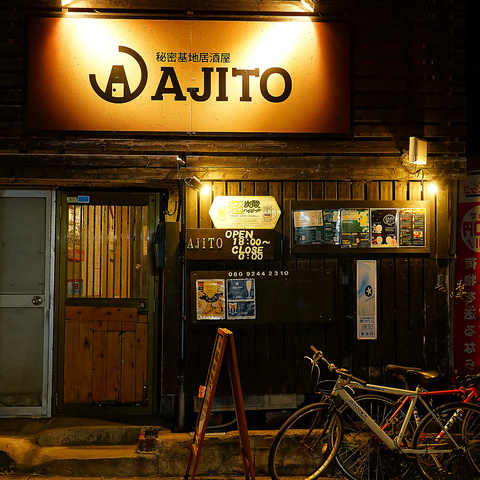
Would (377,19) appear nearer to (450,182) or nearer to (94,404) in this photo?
(450,182)

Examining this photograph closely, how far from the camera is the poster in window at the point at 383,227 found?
21.2ft

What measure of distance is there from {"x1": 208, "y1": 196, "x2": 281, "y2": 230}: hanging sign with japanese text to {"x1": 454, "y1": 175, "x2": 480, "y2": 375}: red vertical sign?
2979 mm

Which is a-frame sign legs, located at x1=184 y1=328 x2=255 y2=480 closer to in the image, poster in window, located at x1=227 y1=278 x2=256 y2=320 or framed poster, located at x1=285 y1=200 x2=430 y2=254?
poster in window, located at x1=227 y1=278 x2=256 y2=320

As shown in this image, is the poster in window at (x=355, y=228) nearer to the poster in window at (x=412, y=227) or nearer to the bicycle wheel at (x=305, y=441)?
the poster in window at (x=412, y=227)

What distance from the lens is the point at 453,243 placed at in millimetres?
6602

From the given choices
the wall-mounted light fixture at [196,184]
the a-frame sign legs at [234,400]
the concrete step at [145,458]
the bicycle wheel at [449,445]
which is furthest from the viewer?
the wall-mounted light fixture at [196,184]

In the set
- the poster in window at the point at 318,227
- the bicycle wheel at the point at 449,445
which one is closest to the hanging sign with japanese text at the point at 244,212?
the poster in window at the point at 318,227

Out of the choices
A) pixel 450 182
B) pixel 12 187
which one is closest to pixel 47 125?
pixel 12 187

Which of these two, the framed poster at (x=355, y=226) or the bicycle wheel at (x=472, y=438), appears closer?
the bicycle wheel at (x=472, y=438)

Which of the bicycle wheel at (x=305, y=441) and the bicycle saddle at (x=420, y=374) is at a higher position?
the bicycle saddle at (x=420, y=374)

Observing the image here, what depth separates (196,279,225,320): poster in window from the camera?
6.34 m

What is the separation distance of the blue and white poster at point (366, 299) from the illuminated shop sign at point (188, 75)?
2014 millimetres

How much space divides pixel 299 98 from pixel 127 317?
4113 mm

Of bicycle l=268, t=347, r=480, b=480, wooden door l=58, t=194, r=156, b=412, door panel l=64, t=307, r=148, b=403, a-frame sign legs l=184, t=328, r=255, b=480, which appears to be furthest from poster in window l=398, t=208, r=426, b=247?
door panel l=64, t=307, r=148, b=403
